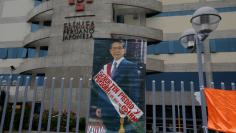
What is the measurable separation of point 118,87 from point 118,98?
0.33m

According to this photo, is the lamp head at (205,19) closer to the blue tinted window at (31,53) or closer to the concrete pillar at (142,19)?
the concrete pillar at (142,19)

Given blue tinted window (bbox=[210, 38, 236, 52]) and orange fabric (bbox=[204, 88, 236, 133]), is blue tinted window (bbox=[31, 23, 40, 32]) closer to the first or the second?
blue tinted window (bbox=[210, 38, 236, 52])

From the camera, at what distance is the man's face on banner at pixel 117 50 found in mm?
8086

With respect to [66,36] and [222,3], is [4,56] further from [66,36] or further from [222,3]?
[222,3]

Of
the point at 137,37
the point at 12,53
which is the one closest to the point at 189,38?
the point at 137,37

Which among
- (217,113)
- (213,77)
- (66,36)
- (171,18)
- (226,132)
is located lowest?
(226,132)

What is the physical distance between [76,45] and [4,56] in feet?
34.4

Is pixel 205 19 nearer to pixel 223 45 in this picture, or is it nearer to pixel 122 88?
pixel 122 88

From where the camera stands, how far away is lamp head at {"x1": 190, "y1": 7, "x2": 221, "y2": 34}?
22.6 feet

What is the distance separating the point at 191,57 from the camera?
83.0ft

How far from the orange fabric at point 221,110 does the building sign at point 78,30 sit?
1816 centimetres

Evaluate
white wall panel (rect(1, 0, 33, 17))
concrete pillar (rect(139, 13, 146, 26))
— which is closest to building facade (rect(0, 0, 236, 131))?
concrete pillar (rect(139, 13, 146, 26))

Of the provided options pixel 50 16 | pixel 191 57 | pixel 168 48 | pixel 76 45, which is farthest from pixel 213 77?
pixel 50 16

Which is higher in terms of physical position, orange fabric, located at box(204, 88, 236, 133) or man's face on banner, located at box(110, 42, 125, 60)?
man's face on banner, located at box(110, 42, 125, 60)
